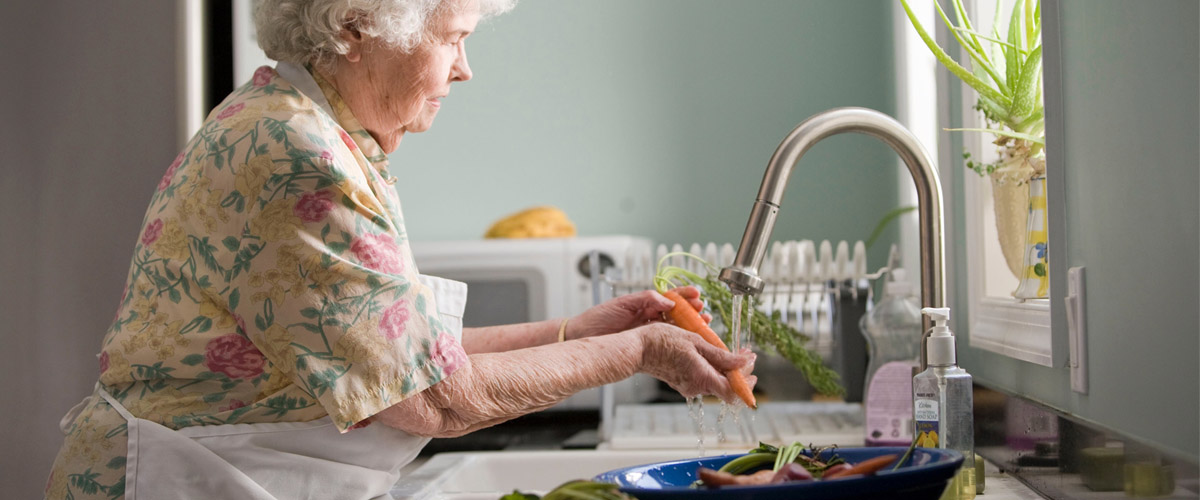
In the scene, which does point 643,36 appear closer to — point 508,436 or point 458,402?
point 508,436

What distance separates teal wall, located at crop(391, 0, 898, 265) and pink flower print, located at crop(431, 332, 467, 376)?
Result: 1840 mm

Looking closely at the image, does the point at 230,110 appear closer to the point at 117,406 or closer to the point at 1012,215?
the point at 117,406

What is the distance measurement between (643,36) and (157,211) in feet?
6.37

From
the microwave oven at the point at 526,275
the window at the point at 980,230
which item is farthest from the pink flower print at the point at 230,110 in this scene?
the microwave oven at the point at 526,275

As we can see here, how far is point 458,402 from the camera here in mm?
939

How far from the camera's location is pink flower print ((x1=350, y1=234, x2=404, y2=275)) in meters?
0.89

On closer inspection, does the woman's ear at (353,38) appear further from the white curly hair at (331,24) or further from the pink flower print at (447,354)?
the pink flower print at (447,354)

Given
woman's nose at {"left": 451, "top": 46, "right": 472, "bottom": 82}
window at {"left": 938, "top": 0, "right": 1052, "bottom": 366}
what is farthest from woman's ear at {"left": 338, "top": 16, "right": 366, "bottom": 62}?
window at {"left": 938, "top": 0, "right": 1052, "bottom": 366}

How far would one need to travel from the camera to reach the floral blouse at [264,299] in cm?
87

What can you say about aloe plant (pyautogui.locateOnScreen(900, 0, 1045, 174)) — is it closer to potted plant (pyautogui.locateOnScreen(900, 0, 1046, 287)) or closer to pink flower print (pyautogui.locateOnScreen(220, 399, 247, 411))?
potted plant (pyautogui.locateOnScreen(900, 0, 1046, 287))

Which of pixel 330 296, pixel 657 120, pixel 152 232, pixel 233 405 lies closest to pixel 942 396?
pixel 330 296

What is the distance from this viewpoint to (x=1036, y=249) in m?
1.18

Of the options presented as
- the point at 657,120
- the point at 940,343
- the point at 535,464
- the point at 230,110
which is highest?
the point at 657,120

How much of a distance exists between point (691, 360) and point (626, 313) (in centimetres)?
29
